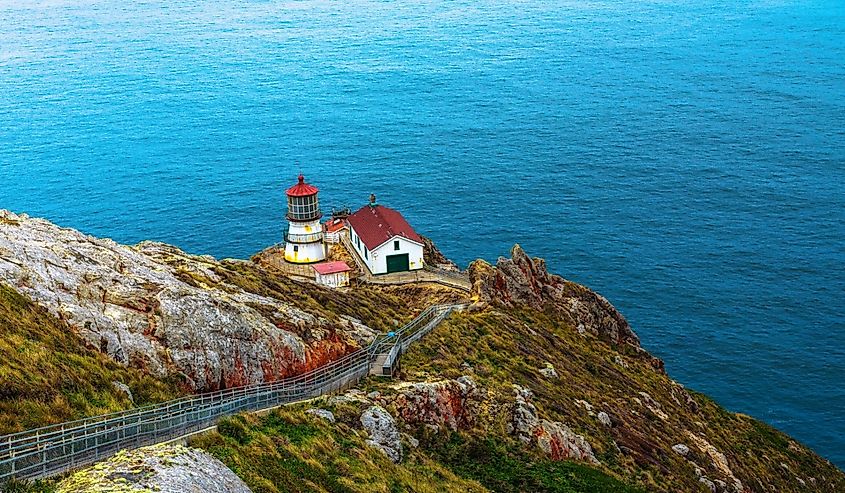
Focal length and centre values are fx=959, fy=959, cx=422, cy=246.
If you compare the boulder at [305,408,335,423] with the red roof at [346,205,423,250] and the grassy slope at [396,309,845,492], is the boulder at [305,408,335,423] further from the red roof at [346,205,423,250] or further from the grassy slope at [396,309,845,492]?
the red roof at [346,205,423,250]

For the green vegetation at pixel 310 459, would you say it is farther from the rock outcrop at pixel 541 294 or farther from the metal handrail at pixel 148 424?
the rock outcrop at pixel 541 294

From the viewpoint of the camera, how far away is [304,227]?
81.1 metres

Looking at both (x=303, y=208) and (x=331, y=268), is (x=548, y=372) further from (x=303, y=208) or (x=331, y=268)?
(x=303, y=208)

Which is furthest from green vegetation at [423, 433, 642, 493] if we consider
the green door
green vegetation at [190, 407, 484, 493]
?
the green door

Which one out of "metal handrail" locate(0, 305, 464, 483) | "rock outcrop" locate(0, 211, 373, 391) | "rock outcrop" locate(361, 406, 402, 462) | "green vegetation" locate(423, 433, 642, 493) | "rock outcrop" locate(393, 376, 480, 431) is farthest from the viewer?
"rock outcrop" locate(393, 376, 480, 431)

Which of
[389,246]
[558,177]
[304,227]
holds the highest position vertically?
[558,177]

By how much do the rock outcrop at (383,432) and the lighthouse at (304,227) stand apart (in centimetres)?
4265

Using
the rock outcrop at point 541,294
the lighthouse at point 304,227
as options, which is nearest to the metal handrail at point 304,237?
the lighthouse at point 304,227

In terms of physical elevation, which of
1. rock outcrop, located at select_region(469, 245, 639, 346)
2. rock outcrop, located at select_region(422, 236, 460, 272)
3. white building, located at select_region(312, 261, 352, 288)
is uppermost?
rock outcrop, located at select_region(422, 236, 460, 272)

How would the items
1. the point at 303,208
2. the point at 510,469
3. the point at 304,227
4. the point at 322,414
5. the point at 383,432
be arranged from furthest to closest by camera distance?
the point at 304,227, the point at 303,208, the point at 510,469, the point at 383,432, the point at 322,414

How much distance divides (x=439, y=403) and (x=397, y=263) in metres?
36.1

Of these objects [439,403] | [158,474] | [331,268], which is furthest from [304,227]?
[158,474]

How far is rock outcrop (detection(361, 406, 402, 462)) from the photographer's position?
37281 millimetres

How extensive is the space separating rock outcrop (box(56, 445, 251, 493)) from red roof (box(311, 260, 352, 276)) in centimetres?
4722
